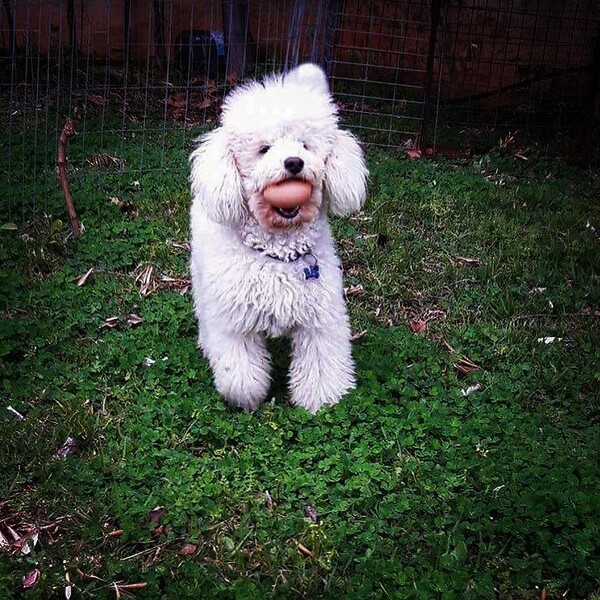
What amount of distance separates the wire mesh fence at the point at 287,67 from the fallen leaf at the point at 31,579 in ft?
9.41

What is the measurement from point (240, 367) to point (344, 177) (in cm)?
82

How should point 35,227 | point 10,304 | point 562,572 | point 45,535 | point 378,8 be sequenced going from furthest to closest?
point 378,8 → point 35,227 → point 10,304 → point 45,535 → point 562,572

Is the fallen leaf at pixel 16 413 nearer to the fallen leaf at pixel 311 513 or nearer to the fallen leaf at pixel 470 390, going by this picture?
the fallen leaf at pixel 311 513

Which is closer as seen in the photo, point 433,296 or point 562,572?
point 562,572

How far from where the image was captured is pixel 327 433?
2.88 m

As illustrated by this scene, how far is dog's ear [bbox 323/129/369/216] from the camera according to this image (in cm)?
284

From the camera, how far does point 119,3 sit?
25.8 ft

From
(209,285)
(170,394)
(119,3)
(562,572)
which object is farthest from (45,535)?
(119,3)

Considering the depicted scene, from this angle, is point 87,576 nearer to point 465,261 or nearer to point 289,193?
point 289,193

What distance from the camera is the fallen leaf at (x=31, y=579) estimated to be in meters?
2.20

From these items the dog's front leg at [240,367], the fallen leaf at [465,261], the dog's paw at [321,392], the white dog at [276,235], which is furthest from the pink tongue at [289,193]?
the fallen leaf at [465,261]

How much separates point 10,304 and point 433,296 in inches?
82.4

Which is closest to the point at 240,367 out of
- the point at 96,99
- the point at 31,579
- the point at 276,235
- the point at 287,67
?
the point at 276,235

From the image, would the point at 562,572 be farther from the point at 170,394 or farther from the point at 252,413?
the point at 170,394
